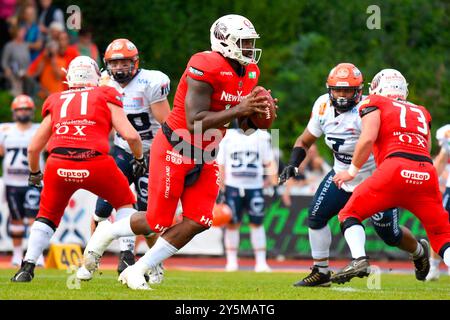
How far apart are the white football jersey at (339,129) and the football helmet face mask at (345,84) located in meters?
0.11

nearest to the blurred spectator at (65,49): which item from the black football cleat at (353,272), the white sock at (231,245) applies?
the white sock at (231,245)

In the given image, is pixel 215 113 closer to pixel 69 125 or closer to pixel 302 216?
pixel 69 125

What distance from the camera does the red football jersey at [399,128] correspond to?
871 centimetres

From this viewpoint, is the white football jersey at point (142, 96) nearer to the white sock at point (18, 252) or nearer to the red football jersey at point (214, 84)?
the red football jersey at point (214, 84)

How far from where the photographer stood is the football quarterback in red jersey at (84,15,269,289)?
8.02 metres

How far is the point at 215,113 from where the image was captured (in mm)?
7926

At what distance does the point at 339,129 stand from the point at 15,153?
Result: 6212 millimetres

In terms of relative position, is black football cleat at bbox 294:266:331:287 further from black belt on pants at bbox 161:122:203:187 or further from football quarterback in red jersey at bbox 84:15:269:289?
black belt on pants at bbox 161:122:203:187

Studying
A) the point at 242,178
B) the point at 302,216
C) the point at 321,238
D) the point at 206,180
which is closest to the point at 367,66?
the point at 302,216

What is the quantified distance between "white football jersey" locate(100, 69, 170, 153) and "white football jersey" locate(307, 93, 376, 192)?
1.57 metres

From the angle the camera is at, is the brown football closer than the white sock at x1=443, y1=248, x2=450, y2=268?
Yes

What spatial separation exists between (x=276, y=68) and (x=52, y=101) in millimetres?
12009

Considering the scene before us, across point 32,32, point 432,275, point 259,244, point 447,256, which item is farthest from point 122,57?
point 32,32

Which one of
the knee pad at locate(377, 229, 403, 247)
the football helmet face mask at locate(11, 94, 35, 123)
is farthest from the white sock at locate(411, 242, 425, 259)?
the football helmet face mask at locate(11, 94, 35, 123)
